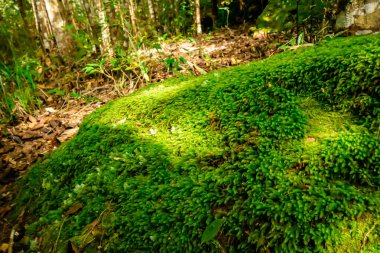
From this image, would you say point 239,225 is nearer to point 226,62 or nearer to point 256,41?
point 226,62

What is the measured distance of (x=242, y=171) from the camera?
1366mm

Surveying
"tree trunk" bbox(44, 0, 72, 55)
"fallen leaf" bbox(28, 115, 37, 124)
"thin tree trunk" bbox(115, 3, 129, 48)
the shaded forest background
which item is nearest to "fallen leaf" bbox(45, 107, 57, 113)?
the shaded forest background

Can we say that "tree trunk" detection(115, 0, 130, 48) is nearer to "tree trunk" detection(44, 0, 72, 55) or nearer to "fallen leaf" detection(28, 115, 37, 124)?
"tree trunk" detection(44, 0, 72, 55)

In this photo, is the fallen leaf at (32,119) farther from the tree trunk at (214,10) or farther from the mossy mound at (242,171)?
the tree trunk at (214,10)

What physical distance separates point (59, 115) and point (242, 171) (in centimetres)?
338

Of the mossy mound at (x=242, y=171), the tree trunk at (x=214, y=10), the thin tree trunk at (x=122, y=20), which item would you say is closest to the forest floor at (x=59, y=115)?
the mossy mound at (x=242, y=171)

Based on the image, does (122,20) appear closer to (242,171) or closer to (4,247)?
(4,247)

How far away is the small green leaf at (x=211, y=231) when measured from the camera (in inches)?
45.7

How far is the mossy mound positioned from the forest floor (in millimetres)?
866

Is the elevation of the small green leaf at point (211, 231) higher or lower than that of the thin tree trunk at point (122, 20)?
lower

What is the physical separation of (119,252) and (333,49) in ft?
6.14

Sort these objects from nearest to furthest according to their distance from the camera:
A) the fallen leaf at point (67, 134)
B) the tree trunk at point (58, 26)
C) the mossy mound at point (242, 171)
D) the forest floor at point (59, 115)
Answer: the mossy mound at point (242, 171)
the forest floor at point (59, 115)
the fallen leaf at point (67, 134)
the tree trunk at point (58, 26)

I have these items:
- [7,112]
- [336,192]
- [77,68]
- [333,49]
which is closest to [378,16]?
[333,49]

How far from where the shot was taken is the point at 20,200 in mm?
2205
